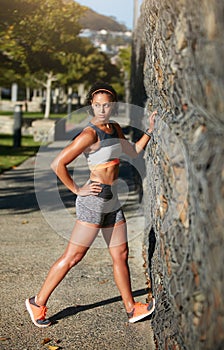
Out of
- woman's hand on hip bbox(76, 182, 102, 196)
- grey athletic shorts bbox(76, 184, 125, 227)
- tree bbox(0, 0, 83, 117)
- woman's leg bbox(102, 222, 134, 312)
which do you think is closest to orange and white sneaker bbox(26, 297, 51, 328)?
woman's leg bbox(102, 222, 134, 312)

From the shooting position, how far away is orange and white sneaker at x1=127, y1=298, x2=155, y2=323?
525 centimetres

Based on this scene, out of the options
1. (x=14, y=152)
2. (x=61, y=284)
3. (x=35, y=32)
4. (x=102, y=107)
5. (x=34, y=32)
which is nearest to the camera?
(x=102, y=107)

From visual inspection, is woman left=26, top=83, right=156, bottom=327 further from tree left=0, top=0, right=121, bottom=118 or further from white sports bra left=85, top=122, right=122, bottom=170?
tree left=0, top=0, right=121, bottom=118

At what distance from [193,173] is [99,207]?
1.98m

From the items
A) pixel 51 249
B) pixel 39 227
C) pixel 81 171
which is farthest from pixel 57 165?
pixel 81 171

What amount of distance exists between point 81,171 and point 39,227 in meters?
5.94

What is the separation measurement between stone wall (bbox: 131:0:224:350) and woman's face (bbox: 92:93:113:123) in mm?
563

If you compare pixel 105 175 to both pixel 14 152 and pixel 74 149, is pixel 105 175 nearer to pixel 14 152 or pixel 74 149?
pixel 74 149

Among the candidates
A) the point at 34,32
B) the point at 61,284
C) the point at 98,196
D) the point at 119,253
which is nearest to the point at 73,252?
the point at 119,253

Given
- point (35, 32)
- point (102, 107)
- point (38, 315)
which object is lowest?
point (35, 32)

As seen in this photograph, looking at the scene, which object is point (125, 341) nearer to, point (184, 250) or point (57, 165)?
point (57, 165)

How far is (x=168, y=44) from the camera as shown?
408cm

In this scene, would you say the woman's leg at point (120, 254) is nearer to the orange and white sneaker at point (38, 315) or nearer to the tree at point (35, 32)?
the orange and white sneaker at point (38, 315)

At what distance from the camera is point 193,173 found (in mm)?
3129
